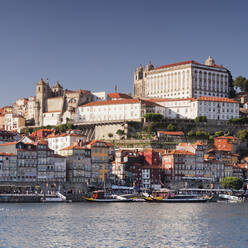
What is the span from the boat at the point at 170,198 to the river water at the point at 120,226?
12.6 metres

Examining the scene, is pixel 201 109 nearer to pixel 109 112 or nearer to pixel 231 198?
pixel 109 112

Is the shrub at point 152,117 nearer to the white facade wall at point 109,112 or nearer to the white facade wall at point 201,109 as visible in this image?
the white facade wall at point 109,112

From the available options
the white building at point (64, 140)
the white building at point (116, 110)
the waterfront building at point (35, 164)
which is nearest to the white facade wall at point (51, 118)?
the white building at point (116, 110)

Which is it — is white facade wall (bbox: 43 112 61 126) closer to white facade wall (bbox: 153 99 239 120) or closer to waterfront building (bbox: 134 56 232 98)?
white facade wall (bbox: 153 99 239 120)

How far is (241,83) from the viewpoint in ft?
458

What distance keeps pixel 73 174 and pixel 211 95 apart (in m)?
55.2

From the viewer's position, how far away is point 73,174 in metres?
86.9

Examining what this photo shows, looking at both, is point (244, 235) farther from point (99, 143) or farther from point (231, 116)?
point (231, 116)

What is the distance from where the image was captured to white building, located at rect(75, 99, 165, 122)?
118 m

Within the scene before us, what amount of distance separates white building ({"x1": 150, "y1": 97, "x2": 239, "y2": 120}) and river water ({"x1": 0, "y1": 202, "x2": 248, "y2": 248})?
165 feet

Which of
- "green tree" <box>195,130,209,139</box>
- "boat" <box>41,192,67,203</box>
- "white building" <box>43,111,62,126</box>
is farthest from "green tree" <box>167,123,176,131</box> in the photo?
"boat" <box>41,192,67,203</box>

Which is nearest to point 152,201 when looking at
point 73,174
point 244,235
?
point 73,174

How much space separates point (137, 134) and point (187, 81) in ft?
82.4

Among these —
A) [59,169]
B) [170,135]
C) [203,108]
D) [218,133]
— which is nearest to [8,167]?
[59,169]
